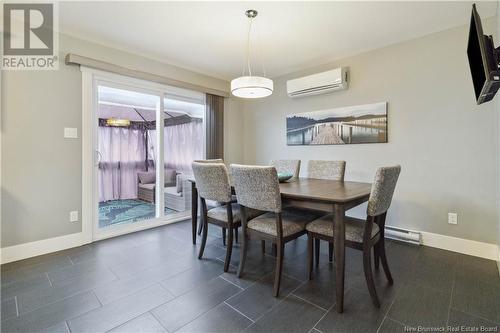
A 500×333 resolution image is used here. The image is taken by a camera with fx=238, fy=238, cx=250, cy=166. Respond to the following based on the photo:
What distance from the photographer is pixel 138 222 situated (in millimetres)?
3344

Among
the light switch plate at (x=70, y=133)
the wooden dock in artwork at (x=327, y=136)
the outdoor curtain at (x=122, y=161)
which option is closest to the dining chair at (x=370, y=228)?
the wooden dock in artwork at (x=327, y=136)

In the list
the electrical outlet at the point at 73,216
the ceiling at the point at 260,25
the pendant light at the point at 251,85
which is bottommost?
the electrical outlet at the point at 73,216

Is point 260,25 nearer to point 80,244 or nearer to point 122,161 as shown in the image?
point 80,244

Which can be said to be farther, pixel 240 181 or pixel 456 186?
pixel 456 186

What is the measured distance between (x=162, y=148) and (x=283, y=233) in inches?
96.8

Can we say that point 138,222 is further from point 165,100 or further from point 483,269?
point 483,269

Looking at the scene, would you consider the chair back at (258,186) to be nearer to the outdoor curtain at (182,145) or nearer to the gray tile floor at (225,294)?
the gray tile floor at (225,294)

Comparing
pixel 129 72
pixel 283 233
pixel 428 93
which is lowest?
pixel 283 233

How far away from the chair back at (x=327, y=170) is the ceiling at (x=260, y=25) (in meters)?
1.50

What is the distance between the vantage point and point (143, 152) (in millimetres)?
4750

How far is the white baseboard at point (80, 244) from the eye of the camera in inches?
92.7

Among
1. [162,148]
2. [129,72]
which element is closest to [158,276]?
[162,148]

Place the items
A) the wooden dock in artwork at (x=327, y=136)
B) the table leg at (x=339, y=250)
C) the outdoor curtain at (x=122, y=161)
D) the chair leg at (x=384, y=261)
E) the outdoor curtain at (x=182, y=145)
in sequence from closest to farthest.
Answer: the table leg at (x=339, y=250) < the chair leg at (x=384, y=261) < the wooden dock in artwork at (x=327, y=136) < the outdoor curtain at (x=182, y=145) < the outdoor curtain at (x=122, y=161)

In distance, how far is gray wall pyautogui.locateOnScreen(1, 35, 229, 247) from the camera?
2350 millimetres
